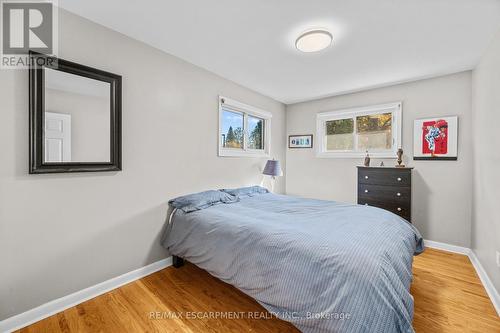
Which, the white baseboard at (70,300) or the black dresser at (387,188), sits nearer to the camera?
the white baseboard at (70,300)

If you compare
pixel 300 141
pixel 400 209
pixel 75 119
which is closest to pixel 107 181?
pixel 75 119

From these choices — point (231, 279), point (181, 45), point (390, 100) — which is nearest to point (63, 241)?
point (231, 279)

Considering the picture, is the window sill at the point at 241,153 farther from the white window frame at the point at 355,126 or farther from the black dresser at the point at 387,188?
the black dresser at the point at 387,188

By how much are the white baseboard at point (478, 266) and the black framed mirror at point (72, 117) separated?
3.46 meters

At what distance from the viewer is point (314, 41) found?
2.03m

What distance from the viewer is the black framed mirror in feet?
5.16

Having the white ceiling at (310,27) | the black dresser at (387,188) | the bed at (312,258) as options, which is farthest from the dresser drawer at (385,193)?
the white ceiling at (310,27)

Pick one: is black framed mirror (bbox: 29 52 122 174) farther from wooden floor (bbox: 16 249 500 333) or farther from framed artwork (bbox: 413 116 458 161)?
framed artwork (bbox: 413 116 458 161)

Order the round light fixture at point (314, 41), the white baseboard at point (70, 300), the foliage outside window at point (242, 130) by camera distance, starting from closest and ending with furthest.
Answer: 1. the white baseboard at point (70, 300)
2. the round light fixture at point (314, 41)
3. the foliage outside window at point (242, 130)

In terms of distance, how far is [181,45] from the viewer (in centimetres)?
224

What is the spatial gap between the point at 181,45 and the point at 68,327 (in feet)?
8.61

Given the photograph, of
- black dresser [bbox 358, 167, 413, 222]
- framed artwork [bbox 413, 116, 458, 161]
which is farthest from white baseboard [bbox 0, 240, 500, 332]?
framed artwork [bbox 413, 116, 458, 161]

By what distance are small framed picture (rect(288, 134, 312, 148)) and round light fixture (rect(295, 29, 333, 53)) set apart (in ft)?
7.02

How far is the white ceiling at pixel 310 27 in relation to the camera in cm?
165
